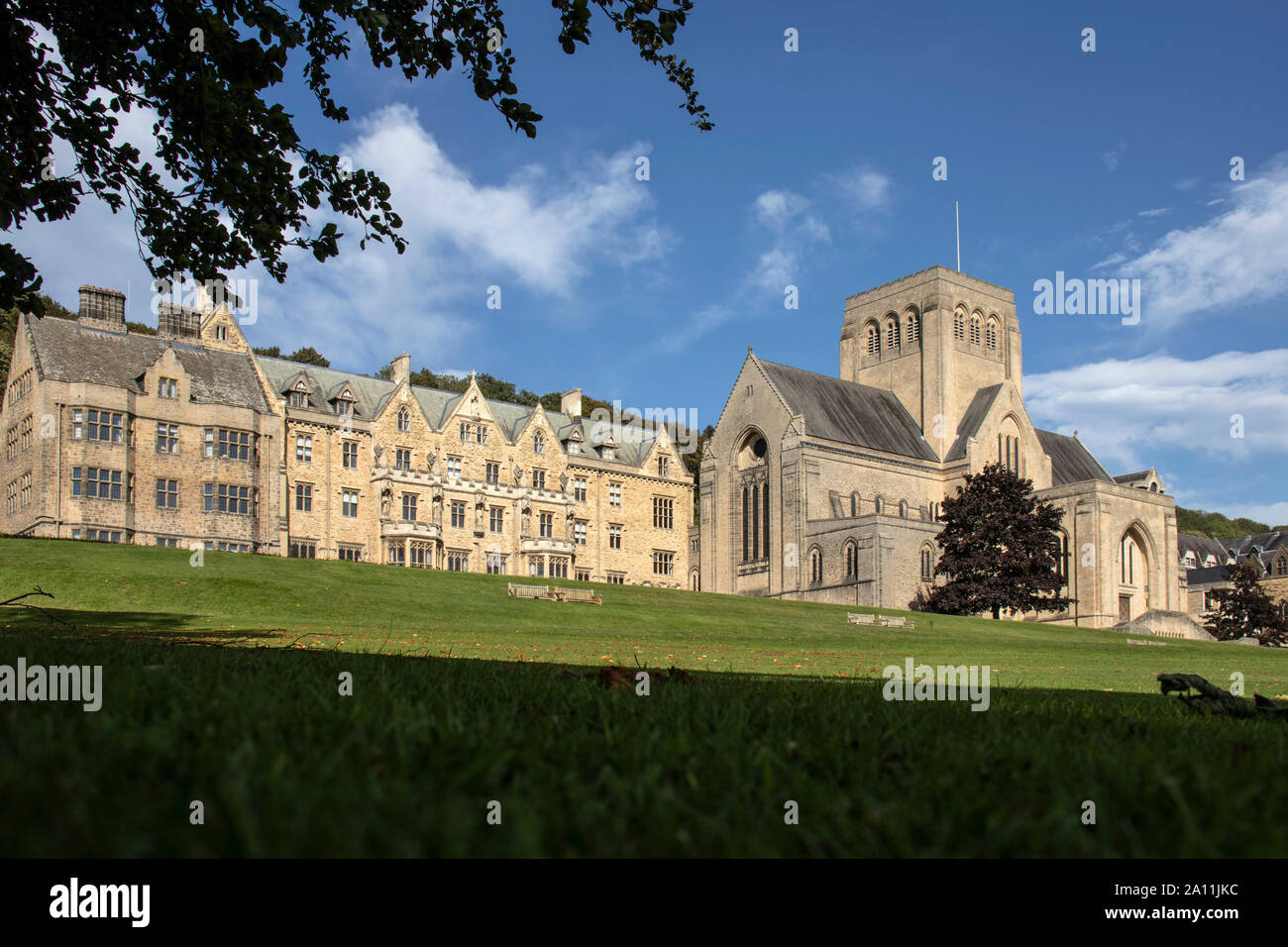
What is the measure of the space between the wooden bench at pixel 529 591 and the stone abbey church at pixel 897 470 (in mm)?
30802

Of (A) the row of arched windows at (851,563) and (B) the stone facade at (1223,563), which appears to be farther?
(B) the stone facade at (1223,563)

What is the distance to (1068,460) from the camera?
3413 inches

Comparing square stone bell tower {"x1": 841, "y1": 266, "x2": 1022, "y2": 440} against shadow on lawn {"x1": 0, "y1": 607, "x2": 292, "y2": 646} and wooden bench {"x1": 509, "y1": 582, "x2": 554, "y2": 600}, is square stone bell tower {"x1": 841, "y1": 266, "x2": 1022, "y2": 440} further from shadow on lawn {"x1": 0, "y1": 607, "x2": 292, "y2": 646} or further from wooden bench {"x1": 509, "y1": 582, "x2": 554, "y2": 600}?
shadow on lawn {"x1": 0, "y1": 607, "x2": 292, "y2": 646}

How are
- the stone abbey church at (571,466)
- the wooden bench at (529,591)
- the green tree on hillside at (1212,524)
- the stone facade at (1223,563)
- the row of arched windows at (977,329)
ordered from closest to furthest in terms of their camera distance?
1. the wooden bench at (529,591)
2. the stone abbey church at (571,466)
3. the row of arched windows at (977,329)
4. the stone facade at (1223,563)
5. the green tree on hillside at (1212,524)

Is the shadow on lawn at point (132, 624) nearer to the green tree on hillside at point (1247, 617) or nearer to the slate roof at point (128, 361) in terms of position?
the slate roof at point (128, 361)

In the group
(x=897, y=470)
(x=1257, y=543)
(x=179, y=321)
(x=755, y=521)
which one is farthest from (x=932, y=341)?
(x=179, y=321)

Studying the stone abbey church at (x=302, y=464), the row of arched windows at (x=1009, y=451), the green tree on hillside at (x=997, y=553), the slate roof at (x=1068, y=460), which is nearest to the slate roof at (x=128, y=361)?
the stone abbey church at (x=302, y=464)

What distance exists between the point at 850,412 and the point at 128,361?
155 ft

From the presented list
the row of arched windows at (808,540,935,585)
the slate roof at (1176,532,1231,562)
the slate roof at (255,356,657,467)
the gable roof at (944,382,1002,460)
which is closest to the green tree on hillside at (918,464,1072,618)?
the row of arched windows at (808,540,935,585)

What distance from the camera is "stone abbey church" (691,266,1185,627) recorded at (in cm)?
6694

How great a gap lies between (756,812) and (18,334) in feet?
193

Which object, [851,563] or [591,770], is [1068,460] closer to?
[851,563]

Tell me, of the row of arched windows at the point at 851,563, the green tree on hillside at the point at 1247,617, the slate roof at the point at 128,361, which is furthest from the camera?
the green tree on hillside at the point at 1247,617

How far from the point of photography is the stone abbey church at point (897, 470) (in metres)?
66.9
